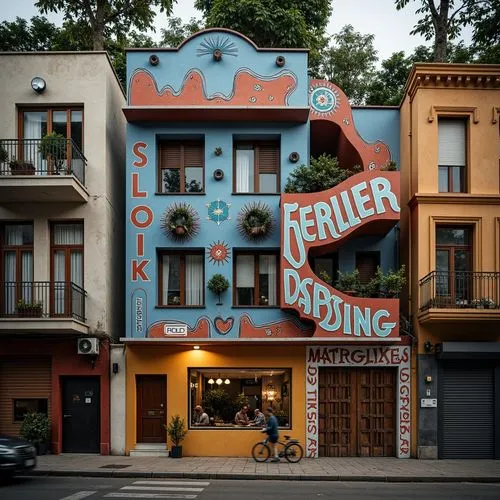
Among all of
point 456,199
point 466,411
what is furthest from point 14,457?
point 456,199

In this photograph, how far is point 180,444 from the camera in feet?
63.9

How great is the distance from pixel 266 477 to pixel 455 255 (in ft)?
30.8

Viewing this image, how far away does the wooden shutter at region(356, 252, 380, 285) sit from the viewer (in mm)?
21500

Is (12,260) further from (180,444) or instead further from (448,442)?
(448,442)

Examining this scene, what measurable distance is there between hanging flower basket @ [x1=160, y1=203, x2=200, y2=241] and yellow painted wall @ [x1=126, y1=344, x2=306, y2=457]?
11.7 feet

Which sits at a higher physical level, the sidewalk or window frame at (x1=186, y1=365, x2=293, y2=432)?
window frame at (x1=186, y1=365, x2=293, y2=432)

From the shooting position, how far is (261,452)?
18.6 meters

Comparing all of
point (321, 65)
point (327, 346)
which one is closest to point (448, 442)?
point (327, 346)

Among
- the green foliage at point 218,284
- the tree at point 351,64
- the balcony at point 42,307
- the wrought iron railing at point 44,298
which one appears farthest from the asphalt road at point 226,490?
the tree at point 351,64

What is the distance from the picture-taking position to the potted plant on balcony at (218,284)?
64.6 ft

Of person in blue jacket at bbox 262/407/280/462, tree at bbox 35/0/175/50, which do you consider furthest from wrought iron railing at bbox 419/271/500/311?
tree at bbox 35/0/175/50

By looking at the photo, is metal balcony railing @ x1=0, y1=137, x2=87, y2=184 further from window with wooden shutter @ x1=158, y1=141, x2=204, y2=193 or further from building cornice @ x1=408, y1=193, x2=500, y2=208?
building cornice @ x1=408, y1=193, x2=500, y2=208

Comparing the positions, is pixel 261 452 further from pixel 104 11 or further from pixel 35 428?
pixel 104 11

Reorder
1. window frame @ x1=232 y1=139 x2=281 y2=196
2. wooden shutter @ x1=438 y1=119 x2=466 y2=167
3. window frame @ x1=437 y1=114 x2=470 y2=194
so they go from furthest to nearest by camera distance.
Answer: window frame @ x1=232 y1=139 x2=281 y2=196
wooden shutter @ x1=438 y1=119 x2=466 y2=167
window frame @ x1=437 y1=114 x2=470 y2=194
